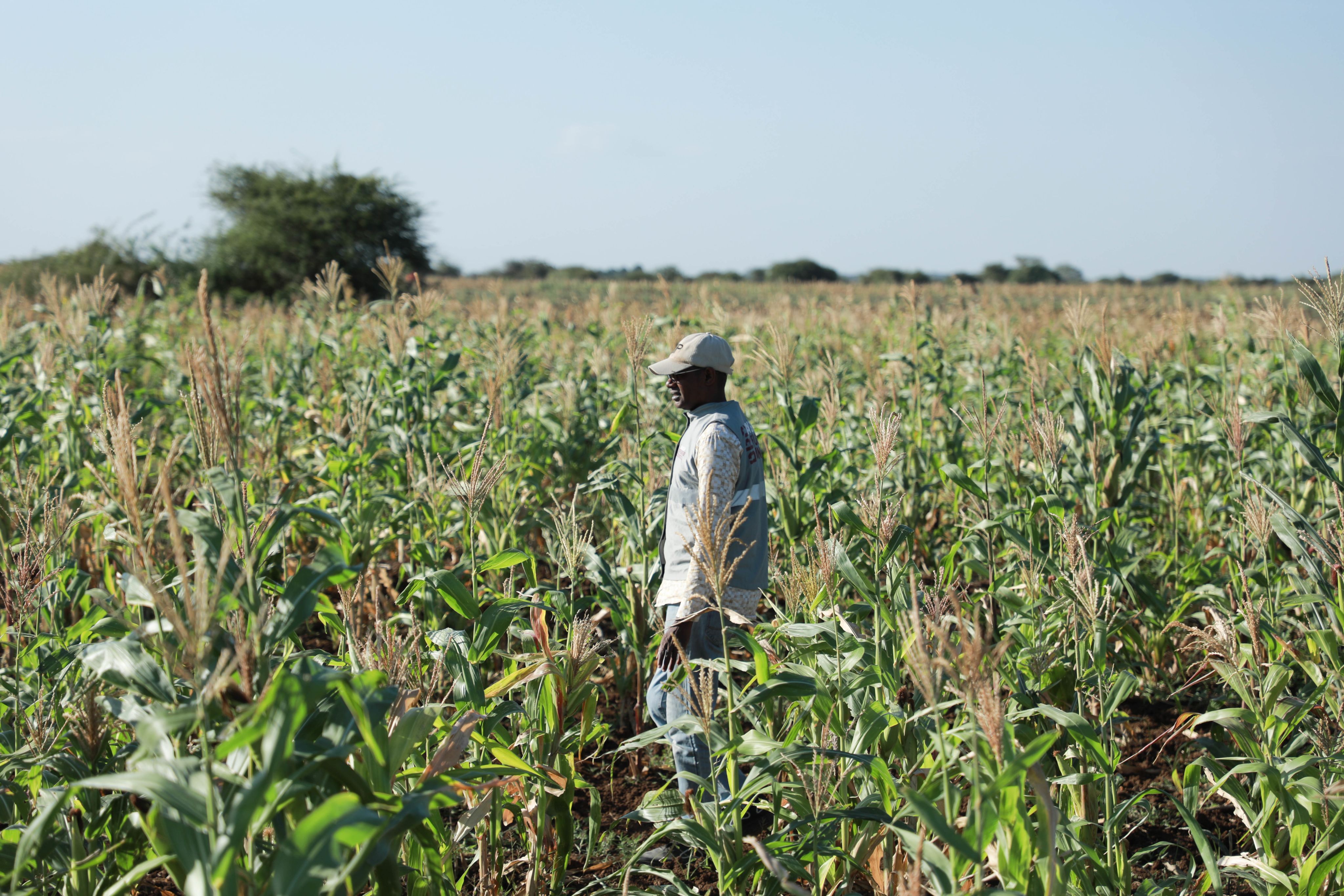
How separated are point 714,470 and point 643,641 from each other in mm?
1406

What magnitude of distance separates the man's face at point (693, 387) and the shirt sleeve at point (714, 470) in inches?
8.4

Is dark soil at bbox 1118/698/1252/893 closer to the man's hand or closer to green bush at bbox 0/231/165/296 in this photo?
the man's hand

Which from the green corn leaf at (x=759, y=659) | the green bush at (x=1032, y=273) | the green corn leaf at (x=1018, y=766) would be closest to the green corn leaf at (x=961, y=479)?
the green corn leaf at (x=759, y=659)

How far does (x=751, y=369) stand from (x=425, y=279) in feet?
68.1

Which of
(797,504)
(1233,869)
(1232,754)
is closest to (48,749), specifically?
(797,504)

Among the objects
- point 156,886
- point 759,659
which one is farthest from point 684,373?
point 156,886

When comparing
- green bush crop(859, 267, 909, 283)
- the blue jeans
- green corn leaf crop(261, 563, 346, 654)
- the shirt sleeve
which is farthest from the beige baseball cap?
green bush crop(859, 267, 909, 283)

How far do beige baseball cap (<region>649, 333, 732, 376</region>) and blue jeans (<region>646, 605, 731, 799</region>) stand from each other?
927mm

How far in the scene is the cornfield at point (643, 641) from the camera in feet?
6.43

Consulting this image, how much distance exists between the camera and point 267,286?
25.1 meters

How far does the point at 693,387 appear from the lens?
3.61 metres

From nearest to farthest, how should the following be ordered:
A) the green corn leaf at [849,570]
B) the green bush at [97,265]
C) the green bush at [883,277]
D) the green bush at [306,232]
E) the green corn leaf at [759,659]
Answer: the green corn leaf at [759,659] < the green corn leaf at [849,570] < the green bush at [97,265] < the green bush at [306,232] < the green bush at [883,277]

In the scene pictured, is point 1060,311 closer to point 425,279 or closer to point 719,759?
point 425,279

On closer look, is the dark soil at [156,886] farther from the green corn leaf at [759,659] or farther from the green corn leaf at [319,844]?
the green corn leaf at [759,659]
